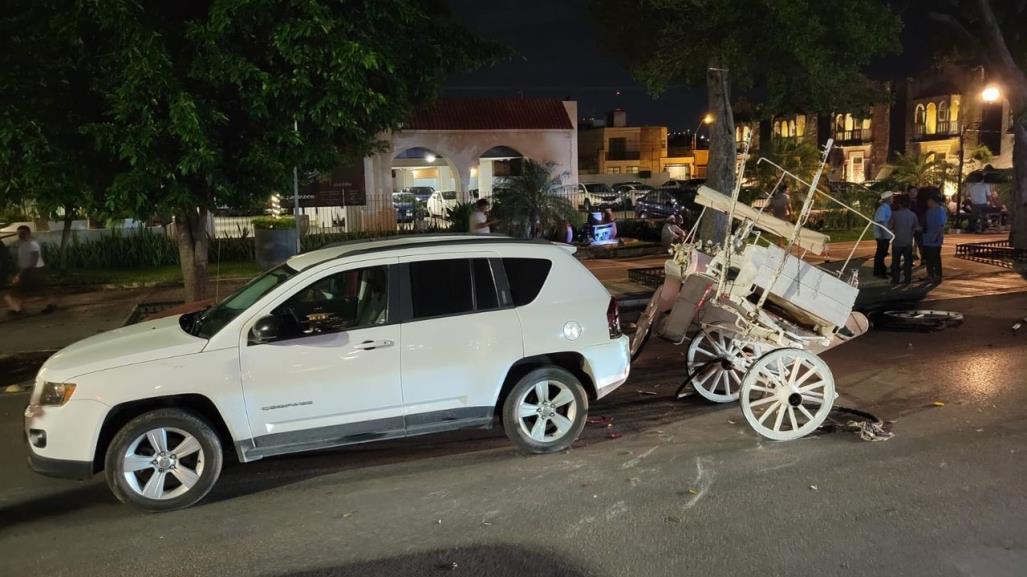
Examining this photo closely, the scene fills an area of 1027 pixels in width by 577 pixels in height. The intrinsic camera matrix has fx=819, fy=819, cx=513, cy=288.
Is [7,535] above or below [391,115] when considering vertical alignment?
below

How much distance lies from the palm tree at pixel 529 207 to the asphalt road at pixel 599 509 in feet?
40.8

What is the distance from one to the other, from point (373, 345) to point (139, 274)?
13.7 metres

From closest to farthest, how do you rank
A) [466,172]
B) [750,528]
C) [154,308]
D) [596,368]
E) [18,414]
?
1. [750,528]
2. [596,368]
3. [18,414]
4. [154,308]
5. [466,172]

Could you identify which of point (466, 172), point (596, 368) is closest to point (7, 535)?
point (596, 368)

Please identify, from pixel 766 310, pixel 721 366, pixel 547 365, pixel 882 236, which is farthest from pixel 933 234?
pixel 547 365

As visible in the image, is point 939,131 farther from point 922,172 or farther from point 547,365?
point 547,365

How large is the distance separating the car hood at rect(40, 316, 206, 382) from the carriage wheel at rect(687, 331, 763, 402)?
452 centimetres

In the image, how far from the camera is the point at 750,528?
16.1 feet

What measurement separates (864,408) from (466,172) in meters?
21.5

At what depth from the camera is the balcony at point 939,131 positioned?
47.6m

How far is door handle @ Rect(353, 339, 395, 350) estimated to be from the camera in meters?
5.72

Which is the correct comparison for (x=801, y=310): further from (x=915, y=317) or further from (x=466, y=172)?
(x=466, y=172)

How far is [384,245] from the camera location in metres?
6.42

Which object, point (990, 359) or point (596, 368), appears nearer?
point (596, 368)
